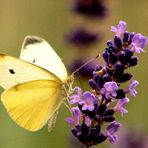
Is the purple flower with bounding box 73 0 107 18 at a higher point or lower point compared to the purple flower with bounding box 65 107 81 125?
lower

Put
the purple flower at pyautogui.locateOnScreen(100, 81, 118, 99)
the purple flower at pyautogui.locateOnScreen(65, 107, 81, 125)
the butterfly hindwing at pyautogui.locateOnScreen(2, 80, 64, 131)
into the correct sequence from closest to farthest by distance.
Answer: the purple flower at pyautogui.locateOnScreen(100, 81, 118, 99) → the purple flower at pyautogui.locateOnScreen(65, 107, 81, 125) → the butterfly hindwing at pyautogui.locateOnScreen(2, 80, 64, 131)

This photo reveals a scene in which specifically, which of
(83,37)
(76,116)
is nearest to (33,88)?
(76,116)

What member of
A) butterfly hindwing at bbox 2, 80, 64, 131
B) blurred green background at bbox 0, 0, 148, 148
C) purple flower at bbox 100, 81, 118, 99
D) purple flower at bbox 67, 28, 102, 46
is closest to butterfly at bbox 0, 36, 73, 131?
butterfly hindwing at bbox 2, 80, 64, 131

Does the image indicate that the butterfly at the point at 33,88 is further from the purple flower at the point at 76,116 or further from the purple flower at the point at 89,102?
the purple flower at the point at 89,102

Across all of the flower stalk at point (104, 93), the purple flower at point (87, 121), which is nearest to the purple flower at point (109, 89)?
the flower stalk at point (104, 93)

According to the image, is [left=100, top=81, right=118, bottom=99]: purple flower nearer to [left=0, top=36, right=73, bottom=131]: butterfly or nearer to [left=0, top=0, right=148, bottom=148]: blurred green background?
[left=0, top=36, right=73, bottom=131]: butterfly
